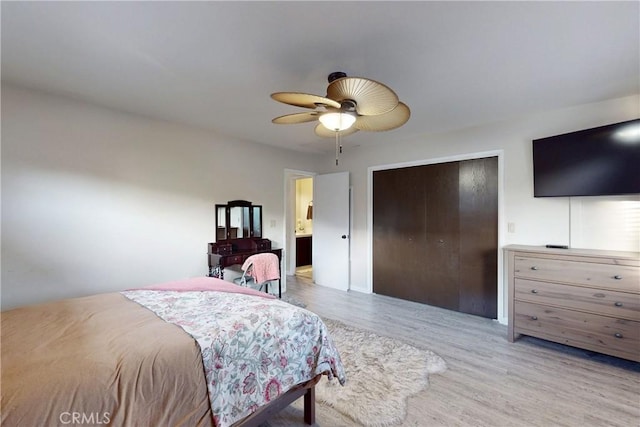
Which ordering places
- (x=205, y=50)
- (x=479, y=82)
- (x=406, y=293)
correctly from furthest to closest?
(x=406, y=293), (x=479, y=82), (x=205, y=50)

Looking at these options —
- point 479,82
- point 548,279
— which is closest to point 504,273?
point 548,279

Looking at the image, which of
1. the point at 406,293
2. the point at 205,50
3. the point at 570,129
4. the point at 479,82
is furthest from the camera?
the point at 406,293

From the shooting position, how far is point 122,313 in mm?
1642

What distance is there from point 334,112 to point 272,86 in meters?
0.79

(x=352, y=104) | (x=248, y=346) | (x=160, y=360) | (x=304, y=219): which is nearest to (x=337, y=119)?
(x=352, y=104)

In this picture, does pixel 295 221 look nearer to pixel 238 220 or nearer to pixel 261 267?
pixel 238 220

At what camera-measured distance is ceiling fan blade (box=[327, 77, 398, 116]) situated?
5.12 feet

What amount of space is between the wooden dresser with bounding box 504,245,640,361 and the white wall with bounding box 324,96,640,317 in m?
0.34

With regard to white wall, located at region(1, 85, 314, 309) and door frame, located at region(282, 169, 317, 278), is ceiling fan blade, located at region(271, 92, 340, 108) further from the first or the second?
door frame, located at region(282, 169, 317, 278)

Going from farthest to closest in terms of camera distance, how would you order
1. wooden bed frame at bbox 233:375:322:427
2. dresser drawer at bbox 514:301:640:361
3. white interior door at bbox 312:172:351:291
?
1. white interior door at bbox 312:172:351:291
2. dresser drawer at bbox 514:301:640:361
3. wooden bed frame at bbox 233:375:322:427

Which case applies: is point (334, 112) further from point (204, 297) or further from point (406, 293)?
point (406, 293)

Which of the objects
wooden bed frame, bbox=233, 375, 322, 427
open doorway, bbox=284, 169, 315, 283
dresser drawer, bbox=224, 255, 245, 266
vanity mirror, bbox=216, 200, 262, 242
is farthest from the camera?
open doorway, bbox=284, 169, 315, 283

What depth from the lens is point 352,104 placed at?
1823mm

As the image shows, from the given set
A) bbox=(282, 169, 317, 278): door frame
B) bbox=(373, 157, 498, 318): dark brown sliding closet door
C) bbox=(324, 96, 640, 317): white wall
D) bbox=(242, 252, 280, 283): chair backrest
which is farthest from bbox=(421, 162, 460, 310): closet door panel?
bbox=(282, 169, 317, 278): door frame
